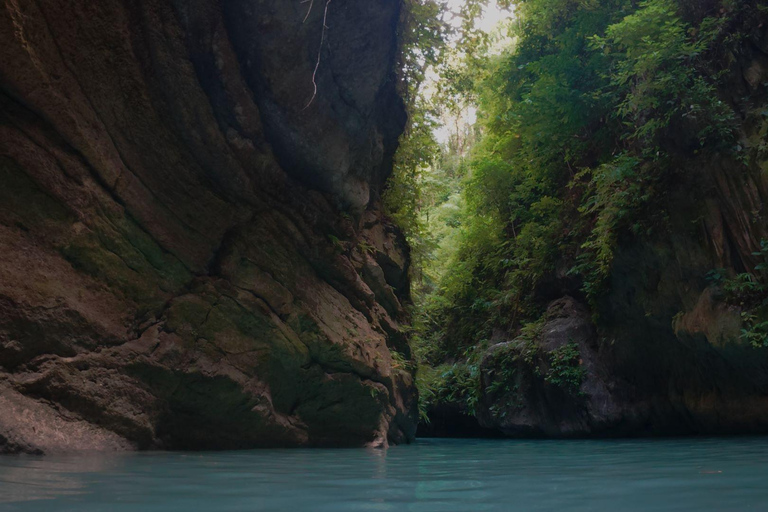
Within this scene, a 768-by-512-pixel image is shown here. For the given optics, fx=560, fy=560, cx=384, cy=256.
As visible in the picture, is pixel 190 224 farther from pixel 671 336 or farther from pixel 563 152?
pixel 563 152

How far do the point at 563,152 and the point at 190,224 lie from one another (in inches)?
390

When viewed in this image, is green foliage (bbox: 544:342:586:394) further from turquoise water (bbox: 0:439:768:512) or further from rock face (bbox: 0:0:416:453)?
turquoise water (bbox: 0:439:768:512)

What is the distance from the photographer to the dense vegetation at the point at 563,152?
8.62m

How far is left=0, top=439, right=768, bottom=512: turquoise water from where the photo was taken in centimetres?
246

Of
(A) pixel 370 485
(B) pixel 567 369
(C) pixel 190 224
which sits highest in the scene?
(C) pixel 190 224

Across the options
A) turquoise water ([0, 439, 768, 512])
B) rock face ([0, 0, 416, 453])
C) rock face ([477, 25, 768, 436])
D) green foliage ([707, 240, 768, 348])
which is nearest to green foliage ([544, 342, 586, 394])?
rock face ([477, 25, 768, 436])

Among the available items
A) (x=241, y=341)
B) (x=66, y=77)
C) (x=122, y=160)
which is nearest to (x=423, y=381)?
(x=241, y=341)

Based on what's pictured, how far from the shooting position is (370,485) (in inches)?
128

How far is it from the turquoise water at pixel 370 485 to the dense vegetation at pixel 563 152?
5.21m

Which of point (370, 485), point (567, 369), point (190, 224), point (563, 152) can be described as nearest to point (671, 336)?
point (567, 369)

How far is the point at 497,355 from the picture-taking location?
12500 millimetres

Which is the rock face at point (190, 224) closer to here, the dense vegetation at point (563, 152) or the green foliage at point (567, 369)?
the dense vegetation at point (563, 152)

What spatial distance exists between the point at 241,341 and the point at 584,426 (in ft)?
23.7

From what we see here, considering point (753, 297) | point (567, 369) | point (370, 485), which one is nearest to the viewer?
point (370, 485)
